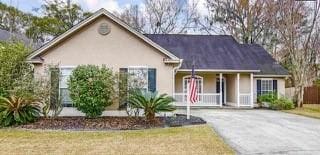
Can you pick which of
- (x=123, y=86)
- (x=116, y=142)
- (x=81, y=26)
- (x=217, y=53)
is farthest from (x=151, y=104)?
(x=217, y=53)

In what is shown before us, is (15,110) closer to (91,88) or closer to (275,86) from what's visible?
(91,88)

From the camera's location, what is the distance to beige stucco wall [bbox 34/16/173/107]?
17.5m

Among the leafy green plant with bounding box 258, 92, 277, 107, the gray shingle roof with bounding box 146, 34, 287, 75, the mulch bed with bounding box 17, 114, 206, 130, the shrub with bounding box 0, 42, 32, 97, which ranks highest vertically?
the gray shingle roof with bounding box 146, 34, 287, 75

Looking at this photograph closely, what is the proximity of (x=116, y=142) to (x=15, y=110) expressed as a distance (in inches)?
226

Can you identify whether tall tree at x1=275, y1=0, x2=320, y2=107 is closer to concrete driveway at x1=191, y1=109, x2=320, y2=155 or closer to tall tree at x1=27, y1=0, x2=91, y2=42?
concrete driveway at x1=191, y1=109, x2=320, y2=155

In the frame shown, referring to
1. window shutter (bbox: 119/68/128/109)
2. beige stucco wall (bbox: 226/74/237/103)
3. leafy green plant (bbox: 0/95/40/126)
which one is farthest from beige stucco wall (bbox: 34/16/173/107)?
beige stucco wall (bbox: 226/74/237/103)

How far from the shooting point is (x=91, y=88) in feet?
51.1

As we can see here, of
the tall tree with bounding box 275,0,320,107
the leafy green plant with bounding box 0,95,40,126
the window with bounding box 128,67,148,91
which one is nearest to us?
the leafy green plant with bounding box 0,95,40,126

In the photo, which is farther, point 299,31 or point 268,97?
point 299,31

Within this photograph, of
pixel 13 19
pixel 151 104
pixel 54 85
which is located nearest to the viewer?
pixel 151 104

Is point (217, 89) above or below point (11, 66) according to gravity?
below

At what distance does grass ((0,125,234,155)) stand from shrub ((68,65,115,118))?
98.9 inches

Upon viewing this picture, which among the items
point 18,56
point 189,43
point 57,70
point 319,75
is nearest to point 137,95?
point 57,70

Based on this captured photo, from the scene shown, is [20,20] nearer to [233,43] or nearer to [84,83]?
[233,43]
